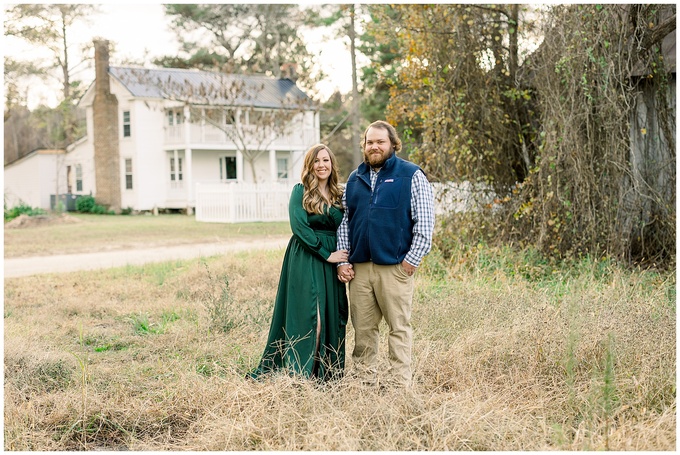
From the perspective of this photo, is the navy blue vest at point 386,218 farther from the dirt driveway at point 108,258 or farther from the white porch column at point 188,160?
the white porch column at point 188,160

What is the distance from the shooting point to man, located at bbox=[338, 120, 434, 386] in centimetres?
457

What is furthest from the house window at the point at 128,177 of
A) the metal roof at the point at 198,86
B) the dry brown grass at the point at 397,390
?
the dry brown grass at the point at 397,390

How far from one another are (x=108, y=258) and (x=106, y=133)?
18901 millimetres

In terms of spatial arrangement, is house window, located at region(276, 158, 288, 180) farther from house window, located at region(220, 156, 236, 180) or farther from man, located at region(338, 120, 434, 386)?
man, located at region(338, 120, 434, 386)

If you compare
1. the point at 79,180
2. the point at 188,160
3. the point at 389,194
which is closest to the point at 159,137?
the point at 188,160

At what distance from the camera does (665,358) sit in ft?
15.8

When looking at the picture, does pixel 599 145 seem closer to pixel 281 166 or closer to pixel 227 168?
pixel 227 168

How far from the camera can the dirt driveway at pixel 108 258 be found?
11.7 meters

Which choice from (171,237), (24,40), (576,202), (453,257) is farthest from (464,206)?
(24,40)

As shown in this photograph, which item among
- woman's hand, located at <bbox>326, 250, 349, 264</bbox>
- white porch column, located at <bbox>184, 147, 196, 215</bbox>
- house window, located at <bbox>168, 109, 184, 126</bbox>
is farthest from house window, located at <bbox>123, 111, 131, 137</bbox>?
woman's hand, located at <bbox>326, 250, 349, 264</bbox>

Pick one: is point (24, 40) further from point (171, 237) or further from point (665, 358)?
point (665, 358)

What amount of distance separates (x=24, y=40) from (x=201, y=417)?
23173 mm

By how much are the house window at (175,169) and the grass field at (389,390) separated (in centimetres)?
2288

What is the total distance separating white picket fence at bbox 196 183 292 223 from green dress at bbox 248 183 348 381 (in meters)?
18.4
